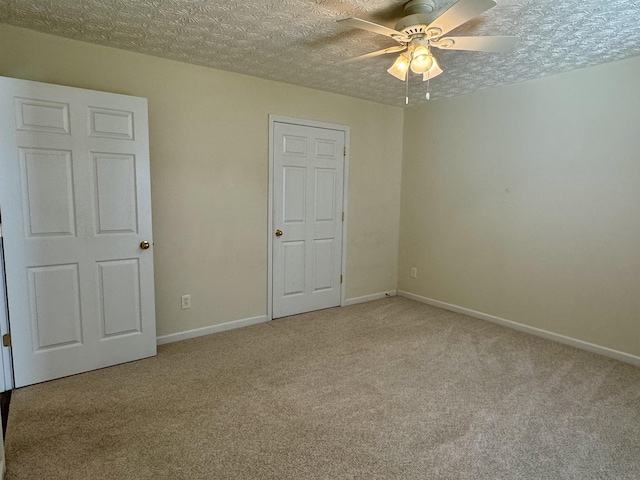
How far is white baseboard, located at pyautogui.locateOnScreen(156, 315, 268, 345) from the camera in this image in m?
3.25

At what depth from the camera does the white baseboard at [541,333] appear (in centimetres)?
300

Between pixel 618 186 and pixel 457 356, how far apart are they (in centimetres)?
189

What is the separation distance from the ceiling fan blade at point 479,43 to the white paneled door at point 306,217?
1.88m

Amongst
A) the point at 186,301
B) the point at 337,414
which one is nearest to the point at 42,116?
the point at 186,301

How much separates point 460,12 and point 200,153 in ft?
7.59

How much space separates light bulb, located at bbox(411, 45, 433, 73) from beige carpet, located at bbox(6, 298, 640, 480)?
6.91ft

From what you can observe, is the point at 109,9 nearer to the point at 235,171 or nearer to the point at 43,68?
the point at 43,68

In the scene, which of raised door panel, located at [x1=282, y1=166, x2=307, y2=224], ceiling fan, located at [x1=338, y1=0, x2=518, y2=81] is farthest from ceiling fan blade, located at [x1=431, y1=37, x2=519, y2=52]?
raised door panel, located at [x1=282, y1=166, x2=307, y2=224]

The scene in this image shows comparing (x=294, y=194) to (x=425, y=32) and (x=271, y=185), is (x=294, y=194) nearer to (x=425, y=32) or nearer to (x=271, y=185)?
(x=271, y=185)

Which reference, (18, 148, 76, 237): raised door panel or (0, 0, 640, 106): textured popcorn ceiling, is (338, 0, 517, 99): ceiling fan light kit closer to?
(0, 0, 640, 106): textured popcorn ceiling

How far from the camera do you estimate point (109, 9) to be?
218 cm

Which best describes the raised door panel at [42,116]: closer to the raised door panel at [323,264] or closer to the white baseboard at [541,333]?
the raised door panel at [323,264]

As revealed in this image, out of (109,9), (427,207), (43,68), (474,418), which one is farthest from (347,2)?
(427,207)

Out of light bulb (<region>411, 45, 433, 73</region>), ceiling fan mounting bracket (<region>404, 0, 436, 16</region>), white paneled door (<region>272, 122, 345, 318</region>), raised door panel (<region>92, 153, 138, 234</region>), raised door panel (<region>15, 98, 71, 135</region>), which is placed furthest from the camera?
white paneled door (<region>272, 122, 345, 318</region>)
